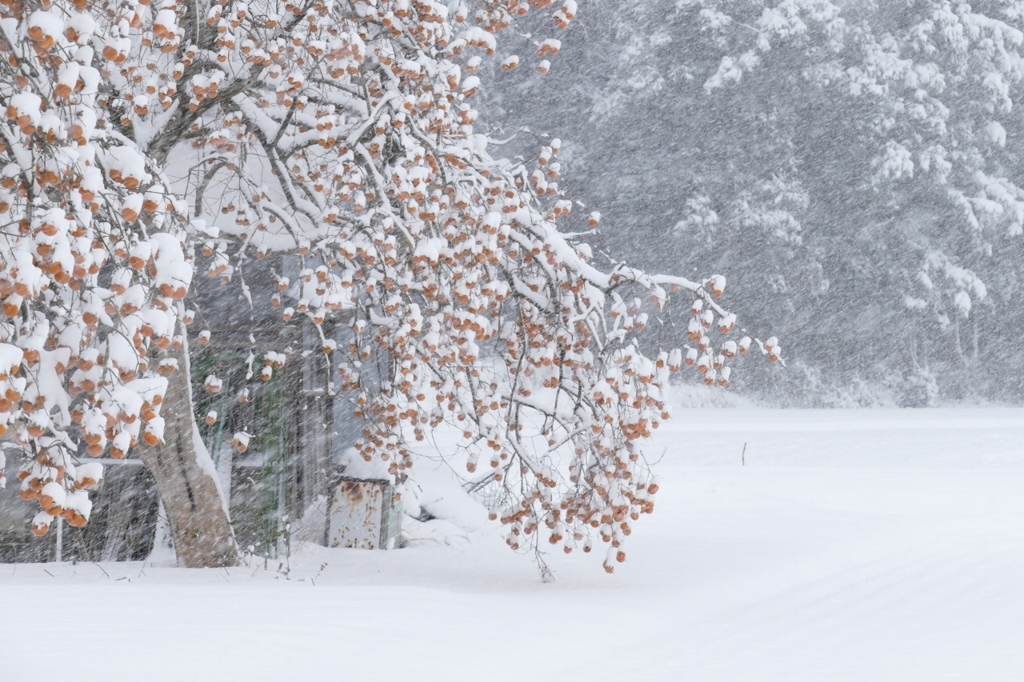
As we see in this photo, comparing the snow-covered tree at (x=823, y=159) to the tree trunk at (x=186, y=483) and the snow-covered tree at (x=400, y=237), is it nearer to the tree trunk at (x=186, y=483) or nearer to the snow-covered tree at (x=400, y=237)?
the snow-covered tree at (x=400, y=237)

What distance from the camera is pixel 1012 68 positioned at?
29.5 m

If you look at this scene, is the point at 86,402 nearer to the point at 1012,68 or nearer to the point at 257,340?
the point at 257,340

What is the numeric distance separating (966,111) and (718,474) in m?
18.7

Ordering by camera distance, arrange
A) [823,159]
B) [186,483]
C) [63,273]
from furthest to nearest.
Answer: [823,159], [186,483], [63,273]

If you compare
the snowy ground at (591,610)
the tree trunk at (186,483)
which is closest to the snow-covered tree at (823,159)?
the snowy ground at (591,610)

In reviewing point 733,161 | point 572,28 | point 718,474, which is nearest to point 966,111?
point 733,161

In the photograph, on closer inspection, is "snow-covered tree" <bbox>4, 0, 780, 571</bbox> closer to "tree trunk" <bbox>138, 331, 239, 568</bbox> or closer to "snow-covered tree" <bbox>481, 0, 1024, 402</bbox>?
"tree trunk" <bbox>138, 331, 239, 568</bbox>

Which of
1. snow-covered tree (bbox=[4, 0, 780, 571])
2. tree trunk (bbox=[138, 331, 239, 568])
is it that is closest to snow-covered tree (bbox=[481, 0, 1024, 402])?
snow-covered tree (bbox=[4, 0, 780, 571])

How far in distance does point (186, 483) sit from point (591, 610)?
9.56ft

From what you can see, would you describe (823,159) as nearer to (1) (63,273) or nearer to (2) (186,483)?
(2) (186,483)

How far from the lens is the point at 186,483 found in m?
7.39

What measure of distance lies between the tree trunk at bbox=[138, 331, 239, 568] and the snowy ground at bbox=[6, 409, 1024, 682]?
27 cm

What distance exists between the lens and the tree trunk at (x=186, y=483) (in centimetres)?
728

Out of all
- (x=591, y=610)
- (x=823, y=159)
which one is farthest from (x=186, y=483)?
(x=823, y=159)
